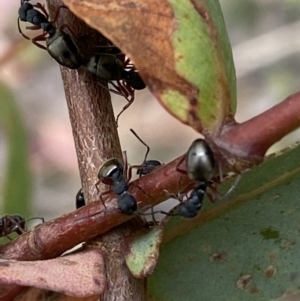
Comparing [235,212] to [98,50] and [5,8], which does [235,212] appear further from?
[5,8]

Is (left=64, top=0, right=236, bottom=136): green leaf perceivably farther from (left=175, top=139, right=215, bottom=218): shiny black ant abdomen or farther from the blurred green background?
the blurred green background

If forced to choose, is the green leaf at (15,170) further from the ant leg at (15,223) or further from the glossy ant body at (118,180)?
the glossy ant body at (118,180)

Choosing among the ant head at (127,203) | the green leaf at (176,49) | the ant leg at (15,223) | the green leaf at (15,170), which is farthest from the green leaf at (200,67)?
the green leaf at (15,170)

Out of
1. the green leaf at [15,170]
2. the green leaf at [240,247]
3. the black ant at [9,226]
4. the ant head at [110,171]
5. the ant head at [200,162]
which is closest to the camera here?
the ant head at [200,162]

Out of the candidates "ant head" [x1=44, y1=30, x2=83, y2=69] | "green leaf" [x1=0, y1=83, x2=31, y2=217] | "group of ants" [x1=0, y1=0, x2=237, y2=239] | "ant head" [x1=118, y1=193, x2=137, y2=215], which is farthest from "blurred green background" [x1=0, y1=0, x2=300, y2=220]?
"ant head" [x1=118, y1=193, x2=137, y2=215]

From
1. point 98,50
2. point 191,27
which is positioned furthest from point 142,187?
point 98,50

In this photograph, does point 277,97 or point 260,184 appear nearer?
point 260,184

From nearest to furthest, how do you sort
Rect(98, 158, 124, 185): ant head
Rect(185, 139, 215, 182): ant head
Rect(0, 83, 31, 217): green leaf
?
Rect(185, 139, 215, 182): ant head, Rect(98, 158, 124, 185): ant head, Rect(0, 83, 31, 217): green leaf
